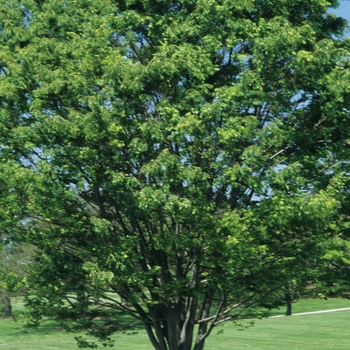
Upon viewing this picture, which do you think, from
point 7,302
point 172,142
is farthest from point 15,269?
point 7,302

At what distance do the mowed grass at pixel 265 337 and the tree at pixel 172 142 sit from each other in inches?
517

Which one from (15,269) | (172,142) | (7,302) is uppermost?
(7,302)

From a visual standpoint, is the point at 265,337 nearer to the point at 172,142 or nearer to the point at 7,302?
the point at 7,302

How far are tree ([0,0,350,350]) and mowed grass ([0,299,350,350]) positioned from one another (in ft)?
43.1

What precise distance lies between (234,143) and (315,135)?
1.58 meters

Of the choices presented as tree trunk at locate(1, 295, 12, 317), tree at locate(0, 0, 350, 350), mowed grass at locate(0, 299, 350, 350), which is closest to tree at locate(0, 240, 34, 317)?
tree at locate(0, 0, 350, 350)

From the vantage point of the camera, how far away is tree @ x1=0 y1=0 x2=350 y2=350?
1199 cm

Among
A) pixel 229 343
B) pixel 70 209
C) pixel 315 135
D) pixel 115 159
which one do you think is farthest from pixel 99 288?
pixel 229 343

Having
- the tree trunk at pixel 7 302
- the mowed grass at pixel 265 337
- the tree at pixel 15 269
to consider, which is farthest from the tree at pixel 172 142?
the tree trunk at pixel 7 302

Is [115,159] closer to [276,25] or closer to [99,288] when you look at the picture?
[99,288]

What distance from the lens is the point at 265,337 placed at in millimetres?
32375

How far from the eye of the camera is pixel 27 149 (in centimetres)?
1332

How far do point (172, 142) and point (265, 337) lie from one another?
21.6 meters

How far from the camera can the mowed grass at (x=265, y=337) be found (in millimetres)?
29953
